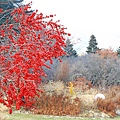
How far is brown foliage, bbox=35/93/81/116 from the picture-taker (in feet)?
38.7

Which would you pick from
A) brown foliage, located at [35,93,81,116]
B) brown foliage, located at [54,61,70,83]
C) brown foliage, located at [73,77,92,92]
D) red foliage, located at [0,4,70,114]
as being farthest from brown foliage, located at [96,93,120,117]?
red foliage, located at [0,4,70,114]

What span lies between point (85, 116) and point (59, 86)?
371 cm

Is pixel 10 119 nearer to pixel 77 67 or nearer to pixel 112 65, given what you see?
pixel 77 67

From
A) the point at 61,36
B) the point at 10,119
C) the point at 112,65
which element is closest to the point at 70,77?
the point at 112,65

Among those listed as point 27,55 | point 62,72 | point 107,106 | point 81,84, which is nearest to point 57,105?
point 107,106

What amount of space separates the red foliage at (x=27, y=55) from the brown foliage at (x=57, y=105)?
271 inches

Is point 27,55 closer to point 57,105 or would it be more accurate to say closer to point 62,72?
point 57,105

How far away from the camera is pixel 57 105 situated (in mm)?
12281

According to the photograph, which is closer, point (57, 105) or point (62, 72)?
point (57, 105)

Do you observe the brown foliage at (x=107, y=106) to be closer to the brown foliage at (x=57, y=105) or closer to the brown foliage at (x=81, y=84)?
the brown foliage at (x=57, y=105)

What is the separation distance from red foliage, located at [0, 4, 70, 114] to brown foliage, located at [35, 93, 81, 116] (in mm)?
6890

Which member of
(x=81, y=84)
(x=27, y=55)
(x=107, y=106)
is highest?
(x=27, y=55)

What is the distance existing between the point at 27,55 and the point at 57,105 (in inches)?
327

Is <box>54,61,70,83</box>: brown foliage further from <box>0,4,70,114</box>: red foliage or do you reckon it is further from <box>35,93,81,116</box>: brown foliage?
<box>0,4,70,114</box>: red foliage
